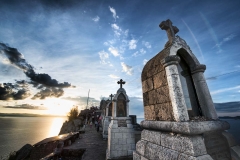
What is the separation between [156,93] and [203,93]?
1.16 m

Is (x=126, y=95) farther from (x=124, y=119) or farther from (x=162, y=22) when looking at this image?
(x=162, y=22)

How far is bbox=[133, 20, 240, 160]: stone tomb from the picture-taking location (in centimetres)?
154

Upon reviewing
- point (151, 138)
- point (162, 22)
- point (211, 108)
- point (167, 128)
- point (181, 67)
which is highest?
point (162, 22)

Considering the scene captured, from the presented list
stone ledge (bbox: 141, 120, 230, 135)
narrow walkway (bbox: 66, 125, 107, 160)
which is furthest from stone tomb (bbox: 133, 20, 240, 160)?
narrow walkway (bbox: 66, 125, 107, 160)

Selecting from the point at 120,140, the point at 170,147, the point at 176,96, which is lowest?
the point at 120,140

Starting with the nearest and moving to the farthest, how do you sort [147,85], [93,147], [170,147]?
1. [170,147]
2. [147,85]
3. [93,147]

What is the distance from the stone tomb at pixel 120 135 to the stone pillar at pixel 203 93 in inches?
187

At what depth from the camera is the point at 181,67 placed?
2879mm

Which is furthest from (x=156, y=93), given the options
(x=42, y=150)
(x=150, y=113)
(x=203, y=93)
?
(x=42, y=150)

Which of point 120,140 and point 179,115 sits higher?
point 179,115

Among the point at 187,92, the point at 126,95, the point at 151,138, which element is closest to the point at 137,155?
the point at 151,138

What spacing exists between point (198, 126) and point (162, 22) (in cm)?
267

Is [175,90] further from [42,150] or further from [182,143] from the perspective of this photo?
[42,150]

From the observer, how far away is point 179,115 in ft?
5.67
